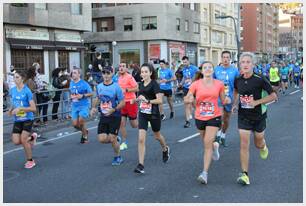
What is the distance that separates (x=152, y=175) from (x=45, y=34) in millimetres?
24334

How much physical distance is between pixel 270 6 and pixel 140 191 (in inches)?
4280

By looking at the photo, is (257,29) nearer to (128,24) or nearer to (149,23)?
(128,24)

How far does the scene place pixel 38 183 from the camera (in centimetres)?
659

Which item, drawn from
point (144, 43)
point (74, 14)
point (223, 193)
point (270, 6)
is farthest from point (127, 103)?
point (270, 6)

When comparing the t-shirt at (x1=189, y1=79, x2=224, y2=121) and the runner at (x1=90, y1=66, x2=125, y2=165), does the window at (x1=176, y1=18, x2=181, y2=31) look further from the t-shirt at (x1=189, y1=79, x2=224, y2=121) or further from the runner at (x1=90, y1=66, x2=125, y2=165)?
the t-shirt at (x1=189, y1=79, x2=224, y2=121)

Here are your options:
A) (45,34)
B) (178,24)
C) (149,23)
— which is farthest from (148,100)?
(178,24)

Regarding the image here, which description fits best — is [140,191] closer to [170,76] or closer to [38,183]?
[38,183]

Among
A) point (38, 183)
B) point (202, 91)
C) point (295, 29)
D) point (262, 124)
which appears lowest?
point (38, 183)

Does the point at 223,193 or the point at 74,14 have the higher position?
the point at 74,14

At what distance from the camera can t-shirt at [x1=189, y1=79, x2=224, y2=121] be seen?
645 cm

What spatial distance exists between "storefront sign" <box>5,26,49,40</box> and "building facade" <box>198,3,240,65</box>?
2700 centimetres

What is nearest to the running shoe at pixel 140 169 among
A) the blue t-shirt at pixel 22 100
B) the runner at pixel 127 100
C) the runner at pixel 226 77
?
the blue t-shirt at pixel 22 100

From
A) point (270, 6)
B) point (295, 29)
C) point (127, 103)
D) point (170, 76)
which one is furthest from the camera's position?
point (295, 29)

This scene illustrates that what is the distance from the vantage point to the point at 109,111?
24.8 ft
